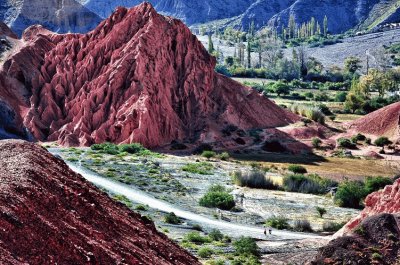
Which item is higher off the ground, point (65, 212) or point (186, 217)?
point (65, 212)

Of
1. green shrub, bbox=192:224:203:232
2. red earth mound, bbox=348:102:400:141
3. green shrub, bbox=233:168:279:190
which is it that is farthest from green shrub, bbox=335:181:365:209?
red earth mound, bbox=348:102:400:141

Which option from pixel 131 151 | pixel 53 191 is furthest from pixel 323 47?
pixel 53 191

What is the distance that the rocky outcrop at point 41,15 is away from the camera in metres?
125

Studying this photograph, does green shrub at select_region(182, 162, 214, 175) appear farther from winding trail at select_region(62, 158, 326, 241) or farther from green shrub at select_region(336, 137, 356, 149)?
green shrub at select_region(336, 137, 356, 149)

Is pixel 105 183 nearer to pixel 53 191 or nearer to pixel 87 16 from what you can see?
pixel 53 191

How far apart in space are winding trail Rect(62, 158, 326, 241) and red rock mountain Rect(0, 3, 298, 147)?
687 inches

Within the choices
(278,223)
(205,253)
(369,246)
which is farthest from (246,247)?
(278,223)

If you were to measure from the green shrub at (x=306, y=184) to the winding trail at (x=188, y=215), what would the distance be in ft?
35.9

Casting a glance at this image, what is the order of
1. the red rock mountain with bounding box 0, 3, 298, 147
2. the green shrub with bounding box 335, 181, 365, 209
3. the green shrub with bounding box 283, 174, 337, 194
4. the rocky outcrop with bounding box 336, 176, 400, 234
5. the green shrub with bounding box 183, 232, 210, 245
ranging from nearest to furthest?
the rocky outcrop with bounding box 336, 176, 400, 234
the green shrub with bounding box 183, 232, 210, 245
the green shrub with bounding box 335, 181, 365, 209
the green shrub with bounding box 283, 174, 337, 194
the red rock mountain with bounding box 0, 3, 298, 147

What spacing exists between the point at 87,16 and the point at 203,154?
8420 cm

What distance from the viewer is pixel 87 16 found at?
13512 cm

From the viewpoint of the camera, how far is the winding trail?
1250 inches

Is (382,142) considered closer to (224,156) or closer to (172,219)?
(224,156)

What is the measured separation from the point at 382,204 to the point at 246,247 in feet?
Result: 19.8
